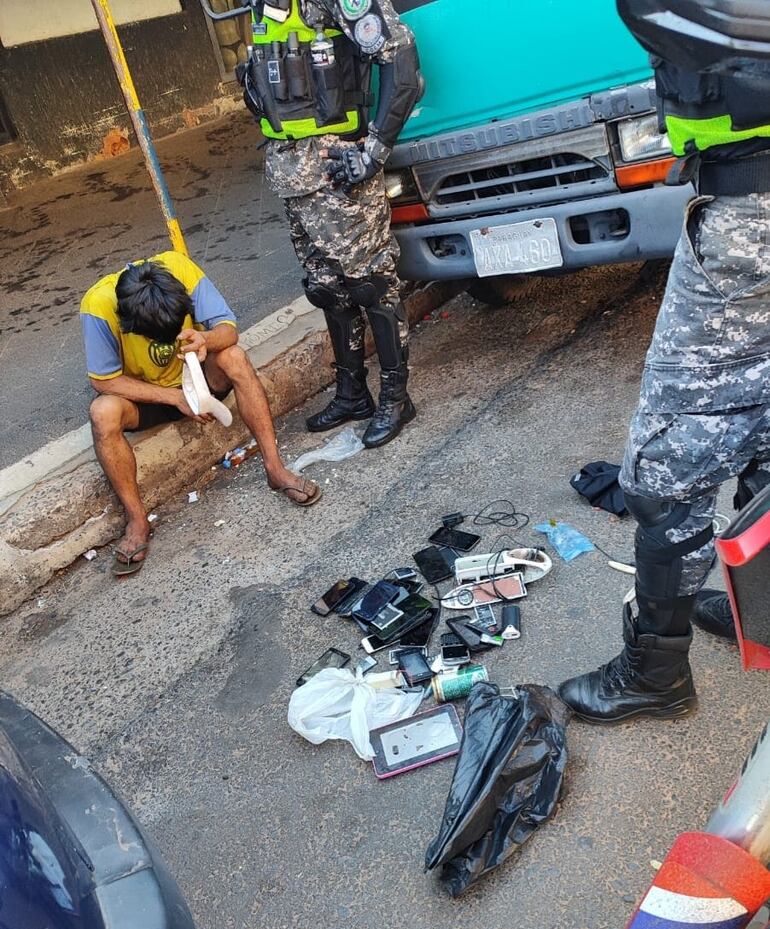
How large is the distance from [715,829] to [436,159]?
122 inches

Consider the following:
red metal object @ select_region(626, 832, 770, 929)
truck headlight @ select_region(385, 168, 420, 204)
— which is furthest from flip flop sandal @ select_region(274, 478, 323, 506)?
red metal object @ select_region(626, 832, 770, 929)

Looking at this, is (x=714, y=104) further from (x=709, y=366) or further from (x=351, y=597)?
(x=351, y=597)

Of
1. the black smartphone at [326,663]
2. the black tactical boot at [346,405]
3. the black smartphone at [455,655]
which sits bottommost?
the black smartphone at [455,655]

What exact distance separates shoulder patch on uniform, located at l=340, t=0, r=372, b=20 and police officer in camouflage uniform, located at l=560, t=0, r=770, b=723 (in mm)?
1930

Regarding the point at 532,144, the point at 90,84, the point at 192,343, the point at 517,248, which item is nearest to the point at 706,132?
the point at 532,144

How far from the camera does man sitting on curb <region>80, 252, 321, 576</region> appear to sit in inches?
131

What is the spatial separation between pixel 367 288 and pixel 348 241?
0.22 m

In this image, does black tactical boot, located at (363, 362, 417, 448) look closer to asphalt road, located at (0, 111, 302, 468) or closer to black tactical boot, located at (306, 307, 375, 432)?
black tactical boot, located at (306, 307, 375, 432)

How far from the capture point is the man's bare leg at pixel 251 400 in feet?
11.9

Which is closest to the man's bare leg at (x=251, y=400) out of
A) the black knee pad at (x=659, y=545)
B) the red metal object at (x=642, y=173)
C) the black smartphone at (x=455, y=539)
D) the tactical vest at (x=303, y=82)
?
the black smartphone at (x=455, y=539)

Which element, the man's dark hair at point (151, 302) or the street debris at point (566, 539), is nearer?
the street debris at point (566, 539)

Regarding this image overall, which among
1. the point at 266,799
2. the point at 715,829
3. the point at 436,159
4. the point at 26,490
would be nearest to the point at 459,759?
the point at 266,799

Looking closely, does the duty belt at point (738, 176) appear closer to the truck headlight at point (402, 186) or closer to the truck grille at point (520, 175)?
the truck grille at point (520, 175)

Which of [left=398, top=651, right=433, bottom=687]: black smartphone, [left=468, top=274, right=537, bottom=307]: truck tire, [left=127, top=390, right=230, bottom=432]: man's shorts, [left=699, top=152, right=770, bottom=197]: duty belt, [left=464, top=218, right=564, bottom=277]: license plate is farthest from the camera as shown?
[left=468, top=274, right=537, bottom=307]: truck tire
